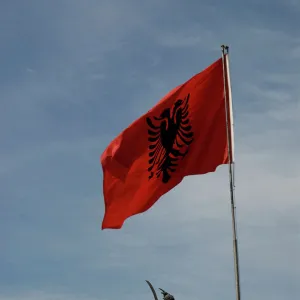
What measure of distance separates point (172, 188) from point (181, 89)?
3721mm

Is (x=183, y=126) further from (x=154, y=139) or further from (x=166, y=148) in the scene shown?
(x=154, y=139)

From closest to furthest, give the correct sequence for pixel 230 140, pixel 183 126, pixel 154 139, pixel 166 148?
1. pixel 230 140
2. pixel 183 126
3. pixel 166 148
4. pixel 154 139

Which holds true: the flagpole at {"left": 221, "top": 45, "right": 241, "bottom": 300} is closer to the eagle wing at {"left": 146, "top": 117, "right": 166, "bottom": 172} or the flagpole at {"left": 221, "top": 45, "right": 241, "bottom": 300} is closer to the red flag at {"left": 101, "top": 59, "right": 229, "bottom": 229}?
the red flag at {"left": 101, "top": 59, "right": 229, "bottom": 229}

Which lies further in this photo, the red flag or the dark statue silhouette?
the dark statue silhouette

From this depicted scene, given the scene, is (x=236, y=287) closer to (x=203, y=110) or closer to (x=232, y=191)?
(x=232, y=191)

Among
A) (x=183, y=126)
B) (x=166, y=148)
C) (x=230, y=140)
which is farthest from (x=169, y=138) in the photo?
(x=230, y=140)

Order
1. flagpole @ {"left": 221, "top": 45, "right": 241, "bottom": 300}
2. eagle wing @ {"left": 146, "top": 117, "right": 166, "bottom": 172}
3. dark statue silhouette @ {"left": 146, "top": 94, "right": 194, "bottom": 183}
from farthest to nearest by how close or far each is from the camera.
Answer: eagle wing @ {"left": 146, "top": 117, "right": 166, "bottom": 172} < dark statue silhouette @ {"left": 146, "top": 94, "right": 194, "bottom": 183} < flagpole @ {"left": 221, "top": 45, "right": 241, "bottom": 300}

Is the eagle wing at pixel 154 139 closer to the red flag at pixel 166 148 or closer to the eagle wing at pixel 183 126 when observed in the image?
the red flag at pixel 166 148

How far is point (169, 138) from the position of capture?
27703 mm

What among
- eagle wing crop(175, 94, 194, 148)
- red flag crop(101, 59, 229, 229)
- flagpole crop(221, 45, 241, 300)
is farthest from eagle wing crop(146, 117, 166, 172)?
flagpole crop(221, 45, 241, 300)

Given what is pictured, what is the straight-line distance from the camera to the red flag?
2648 centimetres

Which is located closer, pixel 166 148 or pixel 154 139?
pixel 166 148

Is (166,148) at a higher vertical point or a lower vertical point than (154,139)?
lower

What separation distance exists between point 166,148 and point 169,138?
0.40 meters
